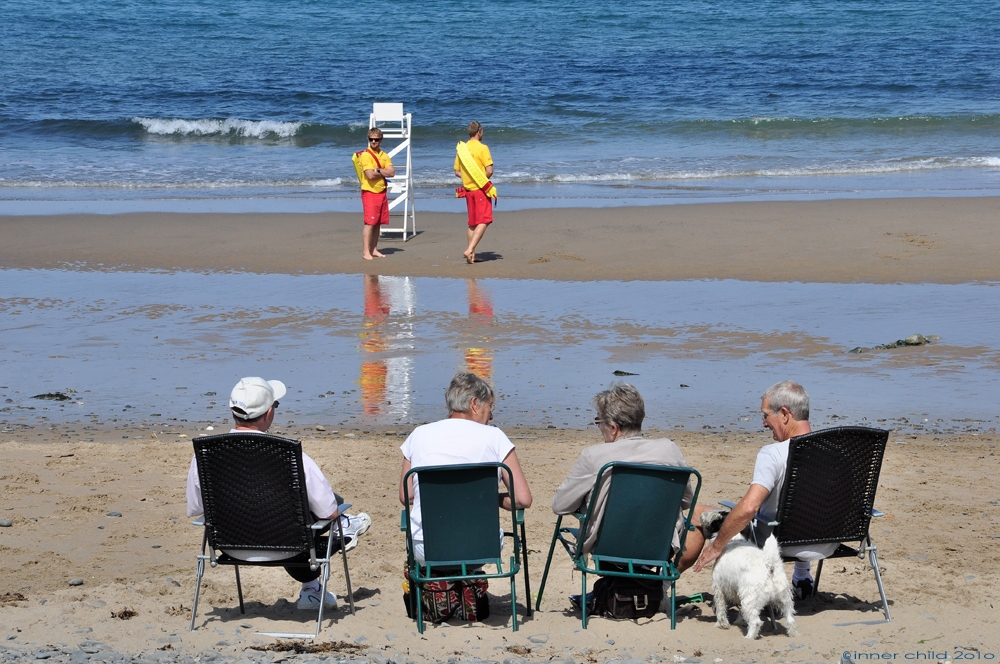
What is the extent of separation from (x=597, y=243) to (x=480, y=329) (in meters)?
4.24

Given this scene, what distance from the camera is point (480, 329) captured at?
962cm

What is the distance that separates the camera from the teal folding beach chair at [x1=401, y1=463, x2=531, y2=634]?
162 inches

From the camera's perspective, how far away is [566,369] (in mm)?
8391

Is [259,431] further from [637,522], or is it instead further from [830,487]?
[830,487]

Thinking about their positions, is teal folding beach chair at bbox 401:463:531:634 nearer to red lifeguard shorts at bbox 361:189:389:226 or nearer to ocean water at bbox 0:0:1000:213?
red lifeguard shorts at bbox 361:189:389:226

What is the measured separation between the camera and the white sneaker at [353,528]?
4531mm

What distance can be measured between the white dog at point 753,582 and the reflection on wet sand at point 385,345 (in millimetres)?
3512

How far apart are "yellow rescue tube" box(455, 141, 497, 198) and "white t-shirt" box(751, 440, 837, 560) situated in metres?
8.39

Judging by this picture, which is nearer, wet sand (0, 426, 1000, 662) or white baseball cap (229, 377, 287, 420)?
wet sand (0, 426, 1000, 662)

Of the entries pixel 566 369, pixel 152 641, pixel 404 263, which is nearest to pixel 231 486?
pixel 152 641

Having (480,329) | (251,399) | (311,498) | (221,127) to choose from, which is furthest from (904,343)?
(221,127)

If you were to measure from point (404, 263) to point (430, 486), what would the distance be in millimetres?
8830

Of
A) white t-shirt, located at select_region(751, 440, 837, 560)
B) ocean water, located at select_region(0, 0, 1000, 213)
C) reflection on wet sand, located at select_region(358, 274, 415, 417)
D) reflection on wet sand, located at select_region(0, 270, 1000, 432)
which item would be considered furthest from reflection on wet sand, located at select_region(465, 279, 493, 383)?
ocean water, located at select_region(0, 0, 1000, 213)

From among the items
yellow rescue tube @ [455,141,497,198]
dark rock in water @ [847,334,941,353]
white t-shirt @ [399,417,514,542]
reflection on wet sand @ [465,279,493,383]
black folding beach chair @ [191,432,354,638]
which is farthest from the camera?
yellow rescue tube @ [455,141,497,198]
